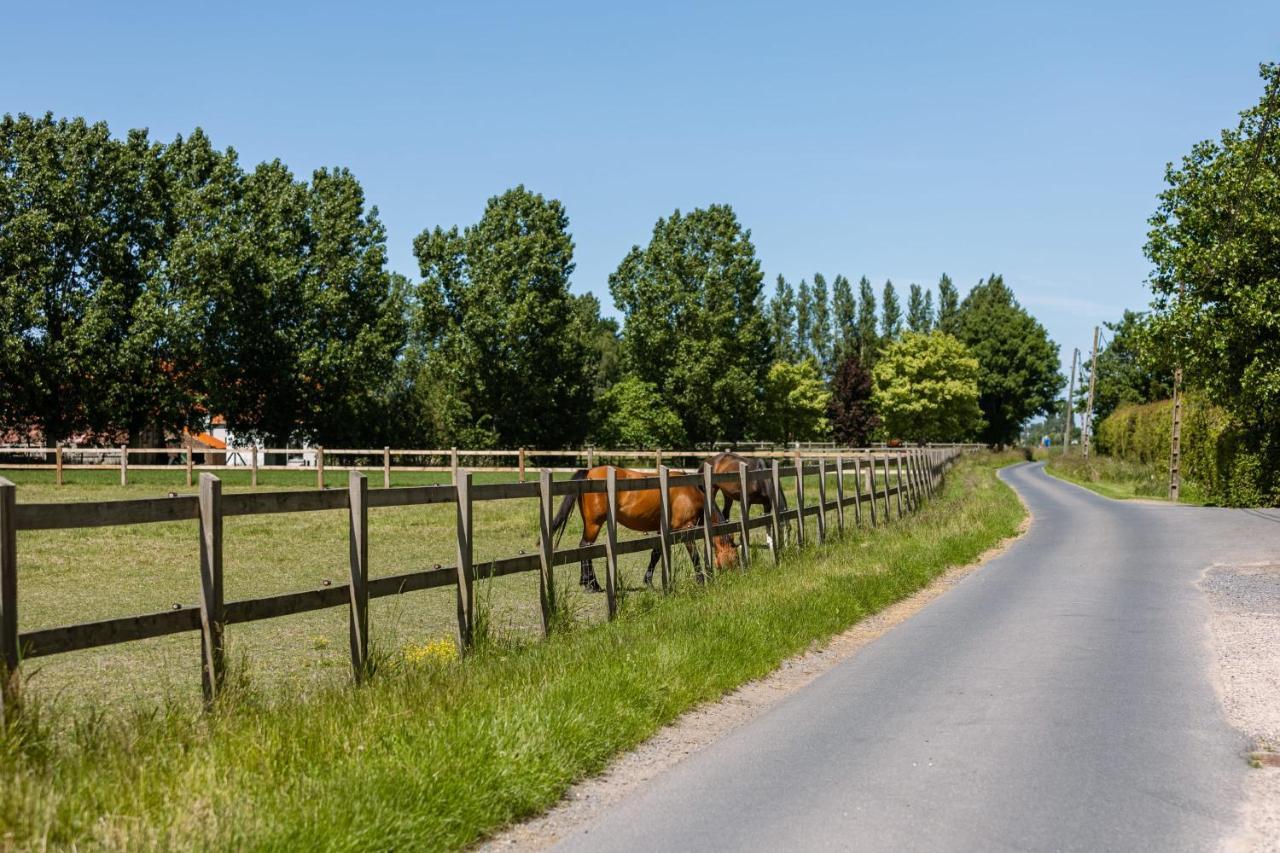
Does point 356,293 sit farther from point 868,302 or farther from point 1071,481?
point 868,302

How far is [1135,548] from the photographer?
2052 cm

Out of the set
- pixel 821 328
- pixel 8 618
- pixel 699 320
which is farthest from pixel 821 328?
pixel 8 618

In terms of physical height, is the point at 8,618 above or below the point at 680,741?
above

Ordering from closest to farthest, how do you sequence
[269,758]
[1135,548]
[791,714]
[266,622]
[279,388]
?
1. [269,758]
2. [791,714]
3. [266,622]
4. [1135,548]
5. [279,388]

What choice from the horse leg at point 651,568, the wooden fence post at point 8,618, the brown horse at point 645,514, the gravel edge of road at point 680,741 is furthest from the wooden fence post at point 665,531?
the wooden fence post at point 8,618

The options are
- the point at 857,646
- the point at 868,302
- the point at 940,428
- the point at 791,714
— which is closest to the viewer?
the point at 791,714

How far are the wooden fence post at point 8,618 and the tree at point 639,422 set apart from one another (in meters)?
65.9

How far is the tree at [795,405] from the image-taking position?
3893 inches

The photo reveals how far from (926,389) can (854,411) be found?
7923 millimetres

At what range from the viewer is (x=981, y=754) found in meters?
6.57

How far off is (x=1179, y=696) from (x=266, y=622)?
876 centimetres

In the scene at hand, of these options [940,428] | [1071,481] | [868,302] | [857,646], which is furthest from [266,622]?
[868,302]

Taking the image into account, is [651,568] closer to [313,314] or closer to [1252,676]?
[1252,676]

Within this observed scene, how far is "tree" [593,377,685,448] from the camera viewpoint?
71188mm
